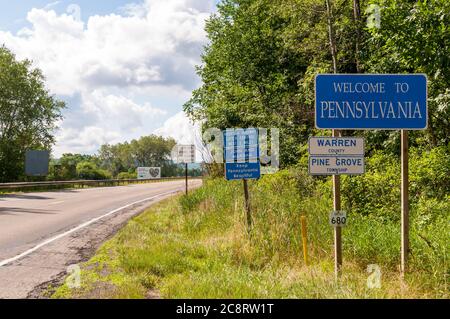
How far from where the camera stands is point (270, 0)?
19.9 meters

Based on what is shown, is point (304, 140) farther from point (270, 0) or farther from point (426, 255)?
point (426, 255)

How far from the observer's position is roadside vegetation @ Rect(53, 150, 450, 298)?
18.6 feet

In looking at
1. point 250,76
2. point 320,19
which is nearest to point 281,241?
point 320,19

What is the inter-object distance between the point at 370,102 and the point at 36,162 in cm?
4042

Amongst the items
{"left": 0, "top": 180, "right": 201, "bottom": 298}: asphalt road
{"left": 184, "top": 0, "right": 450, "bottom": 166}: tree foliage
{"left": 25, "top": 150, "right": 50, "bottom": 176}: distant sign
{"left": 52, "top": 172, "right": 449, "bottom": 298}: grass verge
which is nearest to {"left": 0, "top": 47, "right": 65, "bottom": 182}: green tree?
{"left": 25, "top": 150, "right": 50, "bottom": 176}: distant sign

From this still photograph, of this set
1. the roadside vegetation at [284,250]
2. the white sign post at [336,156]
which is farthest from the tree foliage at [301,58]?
the white sign post at [336,156]

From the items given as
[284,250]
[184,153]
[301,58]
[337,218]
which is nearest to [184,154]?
[184,153]

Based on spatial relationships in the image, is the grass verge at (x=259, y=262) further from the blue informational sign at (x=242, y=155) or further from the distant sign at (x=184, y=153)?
the distant sign at (x=184, y=153)

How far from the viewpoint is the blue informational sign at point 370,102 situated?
20.1 ft

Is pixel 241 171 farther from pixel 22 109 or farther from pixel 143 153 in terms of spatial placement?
pixel 143 153

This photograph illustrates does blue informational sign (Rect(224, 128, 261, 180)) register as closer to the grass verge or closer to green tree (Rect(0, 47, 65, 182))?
the grass verge

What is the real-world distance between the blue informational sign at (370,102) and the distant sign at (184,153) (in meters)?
13.3

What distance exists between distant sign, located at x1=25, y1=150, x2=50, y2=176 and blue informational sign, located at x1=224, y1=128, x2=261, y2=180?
34321mm

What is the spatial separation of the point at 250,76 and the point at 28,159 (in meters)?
25.8
